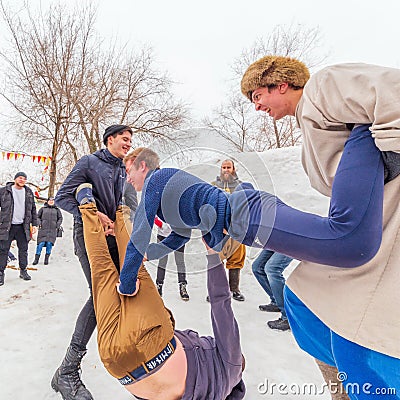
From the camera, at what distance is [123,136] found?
2.57 metres

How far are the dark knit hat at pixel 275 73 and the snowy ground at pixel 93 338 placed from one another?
281 mm

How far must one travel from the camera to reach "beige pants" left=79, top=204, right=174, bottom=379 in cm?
154

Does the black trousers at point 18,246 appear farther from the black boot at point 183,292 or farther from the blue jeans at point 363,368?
the blue jeans at point 363,368

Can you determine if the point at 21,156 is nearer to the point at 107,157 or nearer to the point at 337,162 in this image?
the point at 107,157

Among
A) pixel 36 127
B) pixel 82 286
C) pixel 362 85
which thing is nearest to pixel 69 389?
pixel 362 85

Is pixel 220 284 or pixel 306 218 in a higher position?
pixel 306 218

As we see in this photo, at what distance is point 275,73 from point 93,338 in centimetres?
265

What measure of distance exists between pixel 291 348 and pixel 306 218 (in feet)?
7.48

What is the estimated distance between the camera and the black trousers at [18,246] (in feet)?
16.0

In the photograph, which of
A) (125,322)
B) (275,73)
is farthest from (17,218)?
(275,73)

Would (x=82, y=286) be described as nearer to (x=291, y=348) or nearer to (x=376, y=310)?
(x=291, y=348)

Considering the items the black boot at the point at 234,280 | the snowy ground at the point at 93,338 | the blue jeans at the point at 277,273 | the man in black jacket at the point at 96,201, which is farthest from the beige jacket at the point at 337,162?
the black boot at the point at 234,280

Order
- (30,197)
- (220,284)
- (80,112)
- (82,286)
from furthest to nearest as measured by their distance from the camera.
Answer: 1. (80,112)
2. (30,197)
3. (82,286)
4. (220,284)

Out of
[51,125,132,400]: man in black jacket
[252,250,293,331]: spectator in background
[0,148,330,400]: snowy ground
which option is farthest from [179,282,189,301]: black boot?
[51,125,132,400]: man in black jacket
